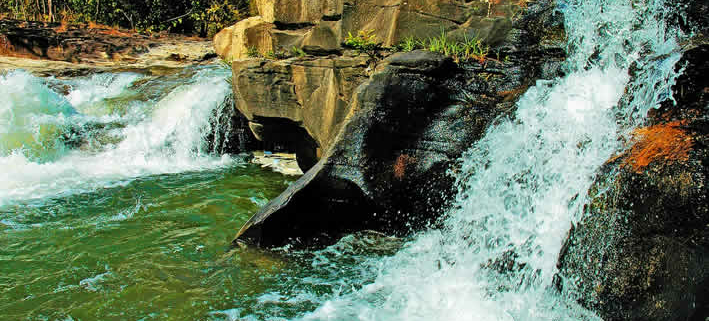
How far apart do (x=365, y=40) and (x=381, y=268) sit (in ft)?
9.11

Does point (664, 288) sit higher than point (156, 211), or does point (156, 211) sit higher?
point (664, 288)

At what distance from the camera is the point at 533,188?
414 cm

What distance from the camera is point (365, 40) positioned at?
5984mm

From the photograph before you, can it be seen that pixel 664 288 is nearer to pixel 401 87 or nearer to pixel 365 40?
pixel 401 87

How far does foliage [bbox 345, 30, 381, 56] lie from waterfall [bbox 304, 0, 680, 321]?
1806 millimetres

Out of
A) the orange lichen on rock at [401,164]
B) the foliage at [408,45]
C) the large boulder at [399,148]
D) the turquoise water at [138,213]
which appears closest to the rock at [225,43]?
the turquoise water at [138,213]

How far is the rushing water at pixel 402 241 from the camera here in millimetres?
3715

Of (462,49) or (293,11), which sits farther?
(293,11)

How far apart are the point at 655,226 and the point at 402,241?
214 centimetres

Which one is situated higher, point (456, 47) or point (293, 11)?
point (293, 11)

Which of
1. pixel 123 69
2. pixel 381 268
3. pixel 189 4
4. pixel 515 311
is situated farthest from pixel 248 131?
pixel 189 4

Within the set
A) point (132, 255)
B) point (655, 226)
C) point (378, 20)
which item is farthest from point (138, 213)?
point (655, 226)

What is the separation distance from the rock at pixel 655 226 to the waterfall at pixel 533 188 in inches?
4.5

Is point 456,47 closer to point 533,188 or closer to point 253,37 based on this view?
point 533,188
